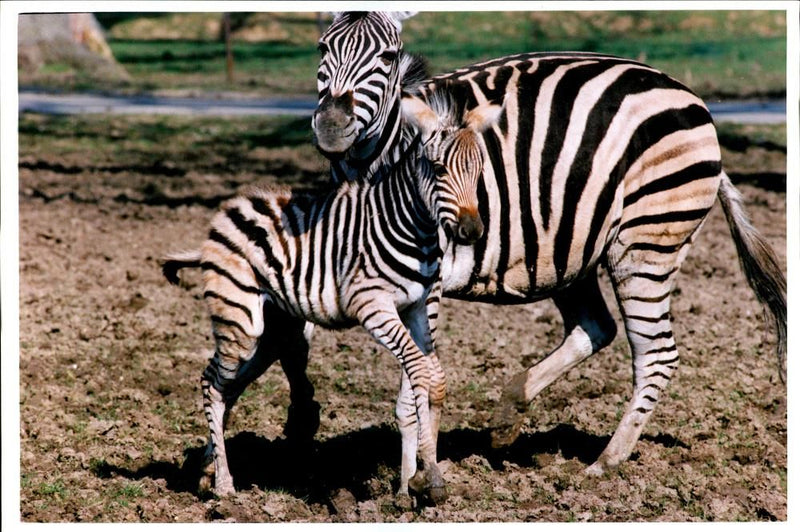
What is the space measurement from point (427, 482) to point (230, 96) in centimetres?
2022

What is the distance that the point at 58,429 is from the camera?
7.88 metres

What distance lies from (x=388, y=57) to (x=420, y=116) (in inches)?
35.5

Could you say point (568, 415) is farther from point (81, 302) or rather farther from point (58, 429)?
point (81, 302)

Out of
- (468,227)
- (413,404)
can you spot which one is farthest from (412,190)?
(413,404)

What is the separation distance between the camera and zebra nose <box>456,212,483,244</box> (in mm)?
5762

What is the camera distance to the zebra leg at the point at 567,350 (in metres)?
7.68

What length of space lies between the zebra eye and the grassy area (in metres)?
19.3

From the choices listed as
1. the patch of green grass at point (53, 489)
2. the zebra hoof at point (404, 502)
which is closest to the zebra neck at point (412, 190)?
the zebra hoof at point (404, 502)

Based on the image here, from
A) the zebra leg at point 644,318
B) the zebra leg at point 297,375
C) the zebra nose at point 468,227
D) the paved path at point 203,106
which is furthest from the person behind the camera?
the paved path at point 203,106

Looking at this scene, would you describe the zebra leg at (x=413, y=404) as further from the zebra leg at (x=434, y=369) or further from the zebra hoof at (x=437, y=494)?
the zebra hoof at (x=437, y=494)

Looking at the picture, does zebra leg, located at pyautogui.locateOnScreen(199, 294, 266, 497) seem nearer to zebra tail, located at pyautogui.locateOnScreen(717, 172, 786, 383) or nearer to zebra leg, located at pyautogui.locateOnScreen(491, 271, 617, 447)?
zebra leg, located at pyautogui.locateOnScreen(491, 271, 617, 447)

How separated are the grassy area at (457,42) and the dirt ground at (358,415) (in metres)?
15.6

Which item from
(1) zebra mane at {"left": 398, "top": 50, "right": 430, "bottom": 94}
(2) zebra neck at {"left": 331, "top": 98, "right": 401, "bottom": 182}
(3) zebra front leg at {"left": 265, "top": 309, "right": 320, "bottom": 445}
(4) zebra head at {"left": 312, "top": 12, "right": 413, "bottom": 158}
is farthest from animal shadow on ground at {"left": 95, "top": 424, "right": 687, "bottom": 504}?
(1) zebra mane at {"left": 398, "top": 50, "right": 430, "bottom": 94}

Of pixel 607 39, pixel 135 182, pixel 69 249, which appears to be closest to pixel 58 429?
pixel 69 249
